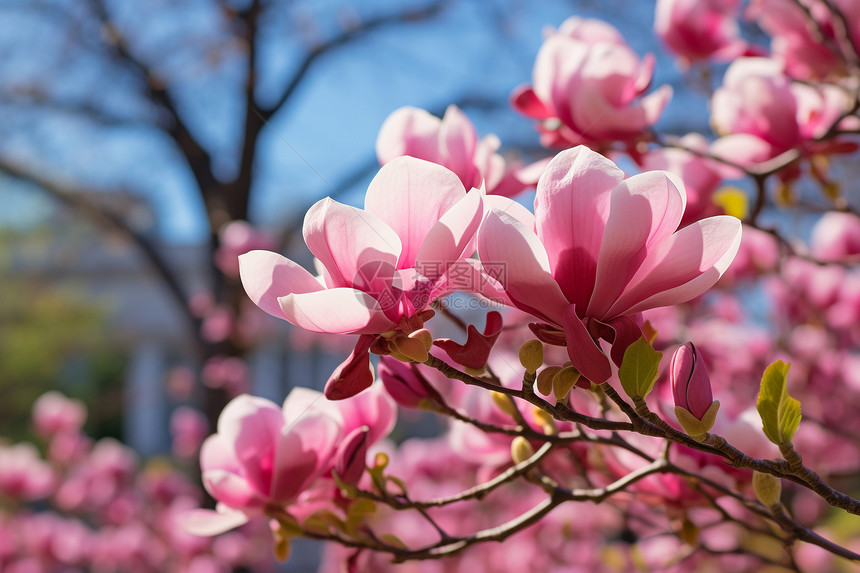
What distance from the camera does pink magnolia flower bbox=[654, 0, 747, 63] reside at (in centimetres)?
85

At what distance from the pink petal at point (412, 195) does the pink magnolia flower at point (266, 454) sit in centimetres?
22

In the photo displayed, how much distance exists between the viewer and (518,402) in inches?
24.1

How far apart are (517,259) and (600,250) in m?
0.04

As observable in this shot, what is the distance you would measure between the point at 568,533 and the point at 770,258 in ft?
2.60

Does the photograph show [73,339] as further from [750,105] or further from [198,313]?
[750,105]

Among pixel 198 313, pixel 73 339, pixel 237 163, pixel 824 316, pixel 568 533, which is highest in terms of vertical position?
pixel 568 533

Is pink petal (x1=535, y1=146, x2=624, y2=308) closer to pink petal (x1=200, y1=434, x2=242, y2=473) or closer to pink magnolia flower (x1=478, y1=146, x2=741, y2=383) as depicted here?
pink magnolia flower (x1=478, y1=146, x2=741, y2=383)

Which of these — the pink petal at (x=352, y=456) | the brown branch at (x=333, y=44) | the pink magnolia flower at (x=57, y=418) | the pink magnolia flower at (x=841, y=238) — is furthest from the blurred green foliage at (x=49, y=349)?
the pink petal at (x=352, y=456)

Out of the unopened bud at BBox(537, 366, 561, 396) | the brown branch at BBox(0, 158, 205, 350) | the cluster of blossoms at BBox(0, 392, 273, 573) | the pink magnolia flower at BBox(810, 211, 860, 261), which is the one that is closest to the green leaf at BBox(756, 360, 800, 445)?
the unopened bud at BBox(537, 366, 561, 396)

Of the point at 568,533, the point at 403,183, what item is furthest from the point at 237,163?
the point at 403,183

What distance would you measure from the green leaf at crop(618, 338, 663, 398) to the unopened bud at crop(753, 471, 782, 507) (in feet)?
0.51

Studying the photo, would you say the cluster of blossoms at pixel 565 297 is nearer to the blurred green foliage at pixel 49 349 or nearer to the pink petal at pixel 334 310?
the pink petal at pixel 334 310

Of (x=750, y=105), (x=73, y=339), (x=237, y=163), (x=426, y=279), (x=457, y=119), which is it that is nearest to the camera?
(x=426, y=279)

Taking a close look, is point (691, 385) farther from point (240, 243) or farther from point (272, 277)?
point (240, 243)
